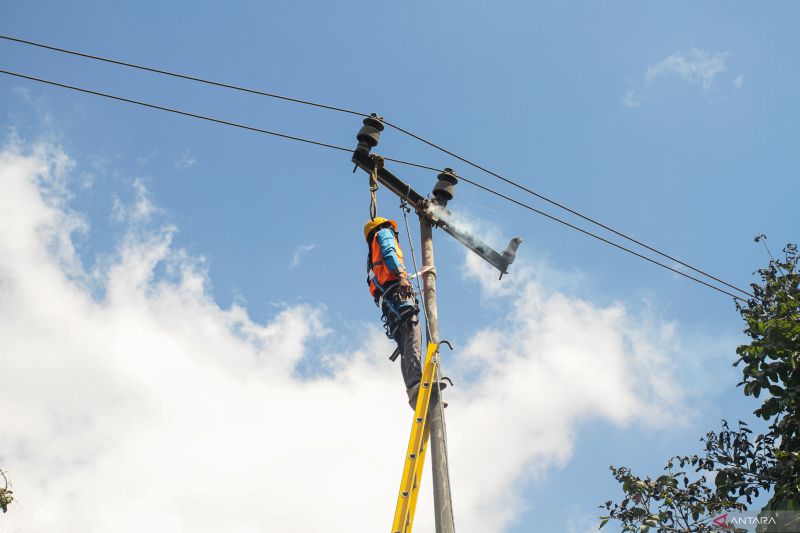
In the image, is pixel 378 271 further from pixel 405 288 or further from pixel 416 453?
pixel 416 453

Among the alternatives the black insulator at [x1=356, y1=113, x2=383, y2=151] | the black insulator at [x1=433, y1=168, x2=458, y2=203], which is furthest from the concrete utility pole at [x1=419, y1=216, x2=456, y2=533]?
the black insulator at [x1=356, y1=113, x2=383, y2=151]

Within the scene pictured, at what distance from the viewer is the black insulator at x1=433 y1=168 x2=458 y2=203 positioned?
877cm

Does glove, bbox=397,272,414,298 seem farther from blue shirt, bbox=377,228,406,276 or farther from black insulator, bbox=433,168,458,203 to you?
black insulator, bbox=433,168,458,203

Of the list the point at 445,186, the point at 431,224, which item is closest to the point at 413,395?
the point at 431,224

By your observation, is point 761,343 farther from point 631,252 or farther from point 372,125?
point 372,125

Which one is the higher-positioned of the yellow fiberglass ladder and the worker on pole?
the worker on pole

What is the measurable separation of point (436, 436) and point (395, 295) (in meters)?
1.64

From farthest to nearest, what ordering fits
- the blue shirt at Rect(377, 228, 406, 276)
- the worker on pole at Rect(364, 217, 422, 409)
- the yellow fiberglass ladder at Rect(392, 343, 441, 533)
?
the blue shirt at Rect(377, 228, 406, 276), the worker on pole at Rect(364, 217, 422, 409), the yellow fiberglass ladder at Rect(392, 343, 441, 533)

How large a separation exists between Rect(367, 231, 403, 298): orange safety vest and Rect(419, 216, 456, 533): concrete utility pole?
0.34 metres

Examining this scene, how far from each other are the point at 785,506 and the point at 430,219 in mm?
4590

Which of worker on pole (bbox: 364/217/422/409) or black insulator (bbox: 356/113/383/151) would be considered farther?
black insulator (bbox: 356/113/383/151)

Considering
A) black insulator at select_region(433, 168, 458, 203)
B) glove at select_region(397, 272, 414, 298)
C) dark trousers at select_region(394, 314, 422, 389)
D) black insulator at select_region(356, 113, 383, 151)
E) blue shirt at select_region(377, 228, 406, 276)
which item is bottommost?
dark trousers at select_region(394, 314, 422, 389)

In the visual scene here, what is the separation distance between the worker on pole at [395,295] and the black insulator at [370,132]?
839 millimetres

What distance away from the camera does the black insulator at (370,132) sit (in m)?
8.55
